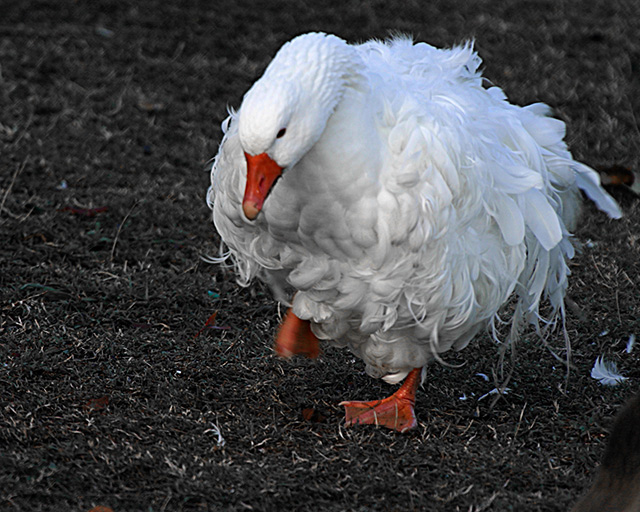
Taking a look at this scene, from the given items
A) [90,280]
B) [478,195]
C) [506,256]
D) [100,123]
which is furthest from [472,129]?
[100,123]

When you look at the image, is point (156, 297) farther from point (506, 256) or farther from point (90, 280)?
point (506, 256)

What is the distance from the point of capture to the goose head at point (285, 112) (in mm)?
2428

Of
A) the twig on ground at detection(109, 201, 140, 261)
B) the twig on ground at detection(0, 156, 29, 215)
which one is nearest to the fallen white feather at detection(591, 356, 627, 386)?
the twig on ground at detection(109, 201, 140, 261)

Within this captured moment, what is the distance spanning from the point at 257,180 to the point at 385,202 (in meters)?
0.44

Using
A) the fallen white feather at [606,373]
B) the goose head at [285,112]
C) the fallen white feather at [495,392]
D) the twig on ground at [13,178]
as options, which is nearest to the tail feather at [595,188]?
the fallen white feather at [606,373]

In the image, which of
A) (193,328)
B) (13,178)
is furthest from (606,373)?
(13,178)

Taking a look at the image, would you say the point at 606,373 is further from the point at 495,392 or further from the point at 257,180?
the point at 257,180

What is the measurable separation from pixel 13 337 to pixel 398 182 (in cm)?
178

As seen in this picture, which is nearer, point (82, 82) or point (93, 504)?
point (93, 504)

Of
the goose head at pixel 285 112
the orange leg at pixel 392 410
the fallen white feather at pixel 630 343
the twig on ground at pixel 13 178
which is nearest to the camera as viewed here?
the goose head at pixel 285 112

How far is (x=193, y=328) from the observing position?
378cm

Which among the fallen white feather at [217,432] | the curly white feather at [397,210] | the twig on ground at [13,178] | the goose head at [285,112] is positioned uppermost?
the goose head at [285,112]

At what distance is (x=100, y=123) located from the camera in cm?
552

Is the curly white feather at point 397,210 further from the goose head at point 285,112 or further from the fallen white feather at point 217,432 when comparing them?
the fallen white feather at point 217,432
